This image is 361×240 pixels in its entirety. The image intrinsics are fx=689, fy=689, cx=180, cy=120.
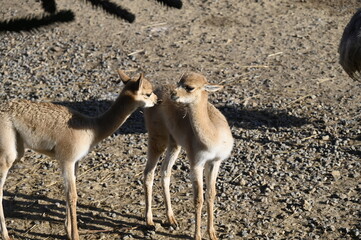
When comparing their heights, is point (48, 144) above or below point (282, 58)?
above

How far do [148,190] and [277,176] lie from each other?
1.70 meters

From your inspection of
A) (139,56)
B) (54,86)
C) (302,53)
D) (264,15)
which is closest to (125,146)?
(54,86)

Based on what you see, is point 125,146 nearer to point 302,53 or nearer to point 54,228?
point 54,228

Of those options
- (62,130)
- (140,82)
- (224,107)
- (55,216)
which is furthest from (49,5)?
(224,107)

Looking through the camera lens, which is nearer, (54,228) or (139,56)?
(54,228)

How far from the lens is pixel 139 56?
1130 centimetres

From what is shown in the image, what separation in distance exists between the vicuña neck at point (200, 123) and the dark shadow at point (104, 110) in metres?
2.80

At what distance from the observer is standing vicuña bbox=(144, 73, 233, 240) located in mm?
6191

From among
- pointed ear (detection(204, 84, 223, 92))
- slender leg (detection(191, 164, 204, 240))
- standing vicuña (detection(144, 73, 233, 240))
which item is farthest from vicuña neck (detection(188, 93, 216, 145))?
slender leg (detection(191, 164, 204, 240))

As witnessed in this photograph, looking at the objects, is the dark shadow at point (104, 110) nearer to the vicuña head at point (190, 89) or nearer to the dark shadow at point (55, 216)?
the dark shadow at point (55, 216)

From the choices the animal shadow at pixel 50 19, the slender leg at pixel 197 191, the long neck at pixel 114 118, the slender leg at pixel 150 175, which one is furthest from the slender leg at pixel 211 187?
the animal shadow at pixel 50 19

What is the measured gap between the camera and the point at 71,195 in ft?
20.9

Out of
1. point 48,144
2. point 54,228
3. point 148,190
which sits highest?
point 48,144

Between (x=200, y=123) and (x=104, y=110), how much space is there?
3.58 meters
